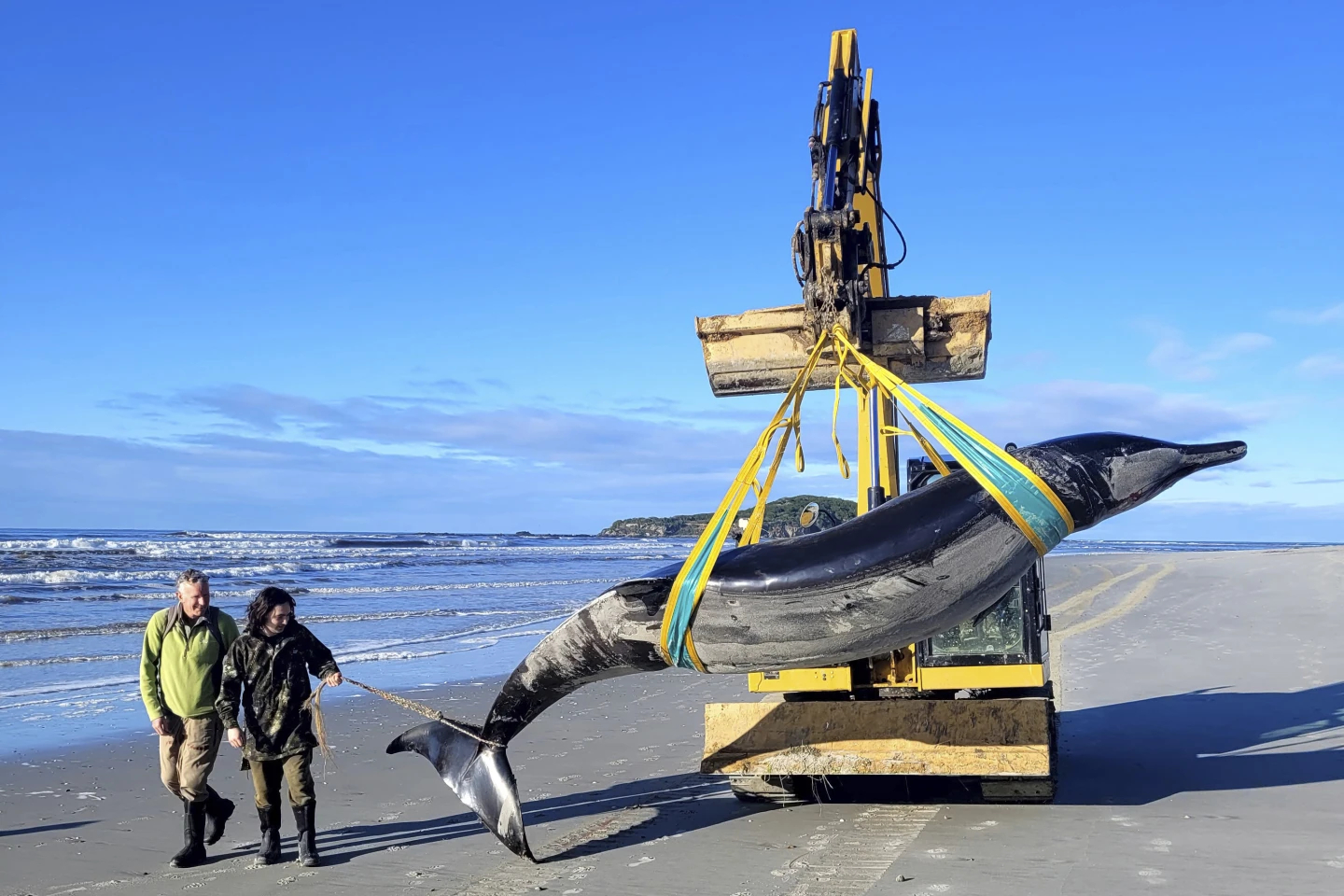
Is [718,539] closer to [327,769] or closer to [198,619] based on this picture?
[198,619]

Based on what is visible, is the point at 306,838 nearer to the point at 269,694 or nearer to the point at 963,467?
the point at 269,694

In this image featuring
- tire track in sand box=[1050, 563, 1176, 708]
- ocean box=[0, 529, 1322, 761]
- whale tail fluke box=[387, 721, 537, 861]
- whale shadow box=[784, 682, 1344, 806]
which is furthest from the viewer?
tire track in sand box=[1050, 563, 1176, 708]

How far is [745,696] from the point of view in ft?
43.1

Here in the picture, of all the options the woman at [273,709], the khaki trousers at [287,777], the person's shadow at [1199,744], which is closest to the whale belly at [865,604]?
the woman at [273,709]

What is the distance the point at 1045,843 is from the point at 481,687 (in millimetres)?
8713

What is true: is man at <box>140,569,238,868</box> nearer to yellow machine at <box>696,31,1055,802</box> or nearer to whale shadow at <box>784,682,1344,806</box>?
yellow machine at <box>696,31,1055,802</box>

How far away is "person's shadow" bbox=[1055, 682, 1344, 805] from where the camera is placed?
786cm

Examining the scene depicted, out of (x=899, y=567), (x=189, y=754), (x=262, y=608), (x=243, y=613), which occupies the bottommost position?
(x=243, y=613)

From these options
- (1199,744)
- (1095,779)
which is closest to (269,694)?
(1095,779)

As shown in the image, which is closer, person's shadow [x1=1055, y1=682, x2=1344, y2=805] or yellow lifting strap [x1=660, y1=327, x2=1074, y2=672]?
yellow lifting strap [x1=660, y1=327, x2=1074, y2=672]

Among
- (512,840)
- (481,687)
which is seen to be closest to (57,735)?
(481,687)

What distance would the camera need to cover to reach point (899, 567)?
197 inches

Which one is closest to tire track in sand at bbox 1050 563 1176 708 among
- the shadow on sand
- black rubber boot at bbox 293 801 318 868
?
the shadow on sand

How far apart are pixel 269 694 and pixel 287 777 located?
471 millimetres
